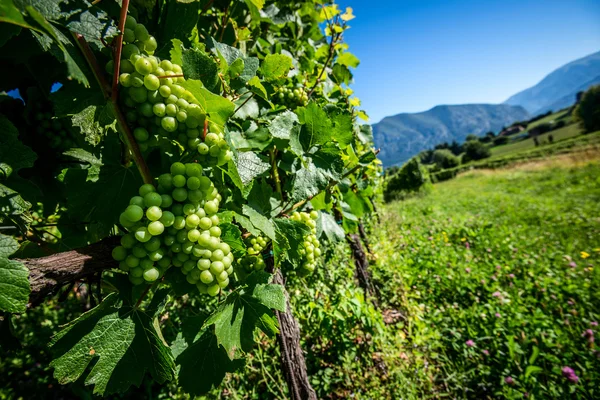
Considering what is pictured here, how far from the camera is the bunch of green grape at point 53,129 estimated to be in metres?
1.20

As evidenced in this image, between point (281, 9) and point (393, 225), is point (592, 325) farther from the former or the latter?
point (393, 225)

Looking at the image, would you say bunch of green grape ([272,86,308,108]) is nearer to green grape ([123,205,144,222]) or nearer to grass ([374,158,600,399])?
green grape ([123,205,144,222])

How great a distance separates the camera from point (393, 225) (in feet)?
28.3

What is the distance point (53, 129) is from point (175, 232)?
0.86 m

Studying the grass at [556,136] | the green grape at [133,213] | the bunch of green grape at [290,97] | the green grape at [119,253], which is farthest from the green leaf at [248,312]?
the grass at [556,136]

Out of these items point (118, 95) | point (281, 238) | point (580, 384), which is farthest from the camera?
point (580, 384)

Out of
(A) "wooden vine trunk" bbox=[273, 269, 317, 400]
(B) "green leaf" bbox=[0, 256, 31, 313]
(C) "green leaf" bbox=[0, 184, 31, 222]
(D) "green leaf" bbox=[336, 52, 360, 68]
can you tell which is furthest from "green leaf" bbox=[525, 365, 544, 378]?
(C) "green leaf" bbox=[0, 184, 31, 222]

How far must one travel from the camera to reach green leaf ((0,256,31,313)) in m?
0.76

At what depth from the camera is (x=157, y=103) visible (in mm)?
791

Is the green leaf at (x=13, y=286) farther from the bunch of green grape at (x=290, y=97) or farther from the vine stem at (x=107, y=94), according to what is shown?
the bunch of green grape at (x=290, y=97)

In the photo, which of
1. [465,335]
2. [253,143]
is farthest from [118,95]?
[465,335]

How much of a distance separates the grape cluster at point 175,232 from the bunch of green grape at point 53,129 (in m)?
0.72

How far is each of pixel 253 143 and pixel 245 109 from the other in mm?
173

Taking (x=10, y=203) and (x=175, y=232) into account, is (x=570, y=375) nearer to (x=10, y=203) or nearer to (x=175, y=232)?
(x=175, y=232)
